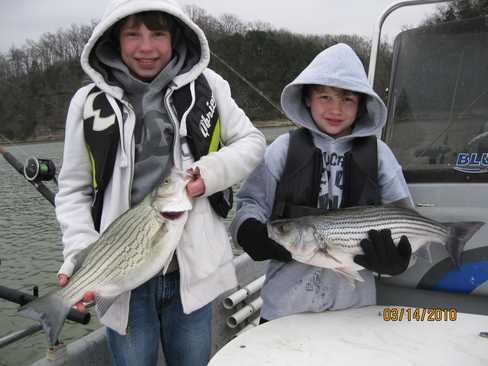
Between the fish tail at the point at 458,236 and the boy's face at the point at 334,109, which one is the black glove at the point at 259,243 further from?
the fish tail at the point at 458,236

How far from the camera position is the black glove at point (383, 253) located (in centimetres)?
218

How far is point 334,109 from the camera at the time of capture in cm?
254

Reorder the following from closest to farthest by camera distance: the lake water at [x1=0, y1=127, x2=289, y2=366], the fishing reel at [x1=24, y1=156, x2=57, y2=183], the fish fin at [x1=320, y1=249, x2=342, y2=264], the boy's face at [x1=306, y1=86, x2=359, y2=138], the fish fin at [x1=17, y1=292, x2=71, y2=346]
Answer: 1. the fish fin at [x1=17, y1=292, x2=71, y2=346]
2. the fish fin at [x1=320, y1=249, x2=342, y2=264]
3. the boy's face at [x1=306, y1=86, x2=359, y2=138]
4. the fishing reel at [x1=24, y1=156, x2=57, y2=183]
5. the lake water at [x1=0, y1=127, x2=289, y2=366]

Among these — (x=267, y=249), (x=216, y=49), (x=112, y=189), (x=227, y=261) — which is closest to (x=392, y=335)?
(x=267, y=249)

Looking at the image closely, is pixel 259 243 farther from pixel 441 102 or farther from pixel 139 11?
pixel 441 102

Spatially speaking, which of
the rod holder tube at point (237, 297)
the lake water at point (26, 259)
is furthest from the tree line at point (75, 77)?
the rod holder tube at point (237, 297)

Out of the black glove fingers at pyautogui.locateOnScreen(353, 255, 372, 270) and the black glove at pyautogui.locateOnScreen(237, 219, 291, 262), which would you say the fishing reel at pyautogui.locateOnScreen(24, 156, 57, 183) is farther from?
the black glove fingers at pyautogui.locateOnScreen(353, 255, 372, 270)

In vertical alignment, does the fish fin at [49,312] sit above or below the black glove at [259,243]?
below

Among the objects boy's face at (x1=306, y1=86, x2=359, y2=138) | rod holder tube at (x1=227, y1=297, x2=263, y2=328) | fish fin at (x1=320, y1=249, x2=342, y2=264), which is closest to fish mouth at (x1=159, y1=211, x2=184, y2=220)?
fish fin at (x1=320, y1=249, x2=342, y2=264)

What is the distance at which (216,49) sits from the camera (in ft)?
92.8

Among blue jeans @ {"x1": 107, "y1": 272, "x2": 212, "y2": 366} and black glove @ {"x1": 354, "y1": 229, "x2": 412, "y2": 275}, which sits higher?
black glove @ {"x1": 354, "y1": 229, "x2": 412, "y2": 275}

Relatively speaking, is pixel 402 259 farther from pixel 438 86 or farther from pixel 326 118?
pixel 438 86

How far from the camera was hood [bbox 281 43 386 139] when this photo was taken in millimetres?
2447

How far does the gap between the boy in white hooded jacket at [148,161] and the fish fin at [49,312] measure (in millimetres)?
123
